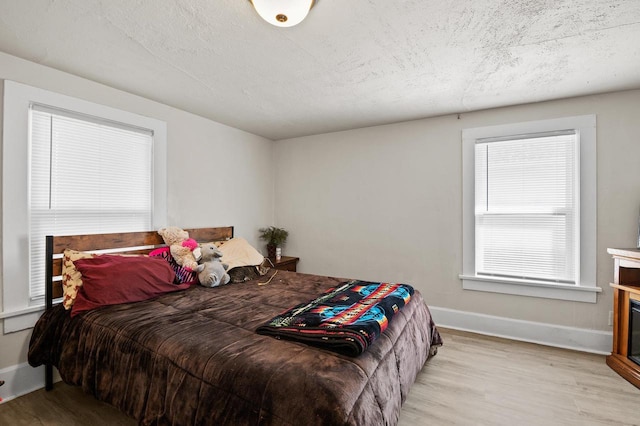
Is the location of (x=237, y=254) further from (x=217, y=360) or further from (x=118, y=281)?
A: (x=217, y=360)

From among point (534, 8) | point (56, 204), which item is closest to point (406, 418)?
point (534, 8)

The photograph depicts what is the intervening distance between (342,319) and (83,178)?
2486 millimetres

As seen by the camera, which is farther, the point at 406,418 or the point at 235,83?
the point at 235,83

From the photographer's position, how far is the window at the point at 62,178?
2160mm

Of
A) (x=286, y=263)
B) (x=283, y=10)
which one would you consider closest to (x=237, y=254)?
(x=286, y=263)

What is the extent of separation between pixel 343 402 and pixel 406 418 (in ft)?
3.50

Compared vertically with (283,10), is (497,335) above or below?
below

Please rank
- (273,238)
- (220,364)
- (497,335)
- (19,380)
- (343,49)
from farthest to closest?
1. (273,238)
2. (497,335)
3. (19,380)
4. (343,49)
5. (220,364)

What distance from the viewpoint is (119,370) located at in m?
1.70

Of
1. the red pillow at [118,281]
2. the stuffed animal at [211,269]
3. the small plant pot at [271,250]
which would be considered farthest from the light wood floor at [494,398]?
the small plant pot at [271,250]

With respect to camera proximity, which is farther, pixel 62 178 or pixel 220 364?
pixel 62 178

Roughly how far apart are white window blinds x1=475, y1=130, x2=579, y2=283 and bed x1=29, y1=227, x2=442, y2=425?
1373 mm

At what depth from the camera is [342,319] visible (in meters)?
1.71

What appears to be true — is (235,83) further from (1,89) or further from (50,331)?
(50,331)
